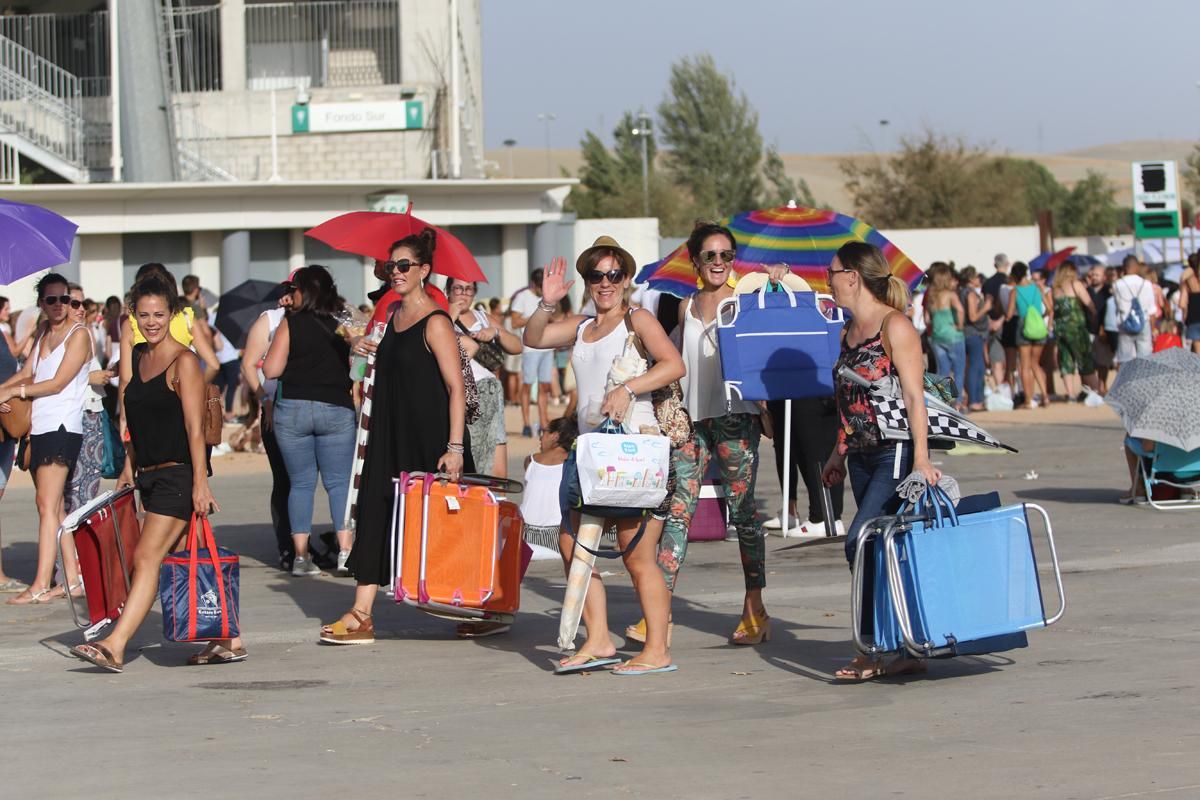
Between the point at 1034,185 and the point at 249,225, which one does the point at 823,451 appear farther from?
the point at 1034,185

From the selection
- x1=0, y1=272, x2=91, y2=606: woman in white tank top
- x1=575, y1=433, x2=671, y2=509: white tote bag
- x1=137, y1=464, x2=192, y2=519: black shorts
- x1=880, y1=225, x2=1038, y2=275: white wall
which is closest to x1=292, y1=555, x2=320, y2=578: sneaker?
x1=0, y1=272, x2=91, y2=606: woman in white tank top

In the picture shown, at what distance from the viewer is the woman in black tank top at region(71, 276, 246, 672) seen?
789 centimetres

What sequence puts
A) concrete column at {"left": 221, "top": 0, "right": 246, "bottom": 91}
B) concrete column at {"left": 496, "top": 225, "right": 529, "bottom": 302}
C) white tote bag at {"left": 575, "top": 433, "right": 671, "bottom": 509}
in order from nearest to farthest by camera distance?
white tote bag at {"left": 575, "top": 433, "right": 671, "bottom": 509} < concrete column at {"left": 496, "top": 225, "right": 529, "bottom": 302} < concrete column at {"left": 221, "top": 0, "right": 246, "bottom": 91}

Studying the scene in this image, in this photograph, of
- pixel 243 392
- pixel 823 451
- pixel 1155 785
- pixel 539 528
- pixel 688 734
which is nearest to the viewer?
pixel 1155 785

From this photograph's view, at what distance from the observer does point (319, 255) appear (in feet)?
108

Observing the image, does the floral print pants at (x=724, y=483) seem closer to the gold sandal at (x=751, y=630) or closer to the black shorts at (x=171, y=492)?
the gold sandal at (x=751, y=630)

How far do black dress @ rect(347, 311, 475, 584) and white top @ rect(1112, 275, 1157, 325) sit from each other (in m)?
14.7

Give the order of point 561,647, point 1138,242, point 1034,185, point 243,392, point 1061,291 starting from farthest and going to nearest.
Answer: point 1034,185, point 1138,242, point 1061,291, point 243,392, point 561,647

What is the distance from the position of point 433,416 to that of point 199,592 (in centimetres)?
147

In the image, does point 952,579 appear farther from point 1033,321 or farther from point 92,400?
point 1033,321

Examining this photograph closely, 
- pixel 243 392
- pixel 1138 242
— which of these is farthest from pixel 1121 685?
pixel 1138 242

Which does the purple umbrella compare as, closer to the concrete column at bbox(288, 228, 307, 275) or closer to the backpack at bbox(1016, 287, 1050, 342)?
the backpack at bbox(1016, 287, 1050, 342)

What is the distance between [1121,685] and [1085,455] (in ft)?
35.8

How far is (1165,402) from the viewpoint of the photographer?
12.5 meters
